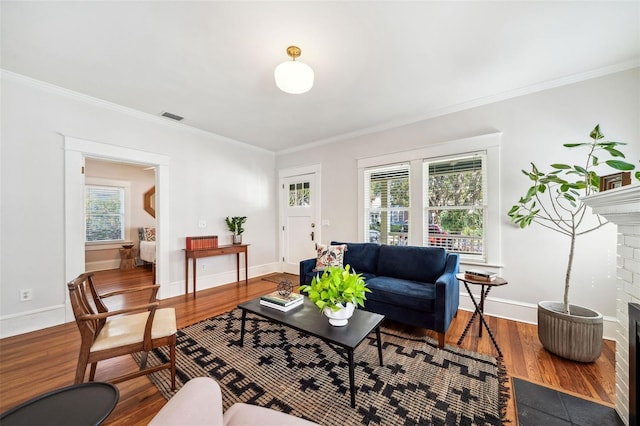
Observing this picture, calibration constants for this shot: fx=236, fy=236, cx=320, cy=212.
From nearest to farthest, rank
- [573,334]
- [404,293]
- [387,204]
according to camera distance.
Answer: [573,334] → [404,293] → [387,204]

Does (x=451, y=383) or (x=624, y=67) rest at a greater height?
(x=624, y=67)

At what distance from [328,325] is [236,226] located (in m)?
3.19

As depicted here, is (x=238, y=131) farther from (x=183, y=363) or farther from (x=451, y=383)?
(x=451, y=383)

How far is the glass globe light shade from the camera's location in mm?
2004

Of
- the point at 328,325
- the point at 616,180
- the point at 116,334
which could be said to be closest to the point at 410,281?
the point at 328,325

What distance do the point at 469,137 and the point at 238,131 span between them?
3595 mm

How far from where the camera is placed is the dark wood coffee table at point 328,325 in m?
1.56

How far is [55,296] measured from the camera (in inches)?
109

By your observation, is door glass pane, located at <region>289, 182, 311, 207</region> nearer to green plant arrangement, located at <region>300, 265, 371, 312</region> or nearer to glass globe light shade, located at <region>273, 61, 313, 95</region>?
glass globe light shade, located at <region>273, 61, 313, 95</region>

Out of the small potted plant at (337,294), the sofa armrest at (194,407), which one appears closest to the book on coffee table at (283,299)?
the small potted plant at (337,294)

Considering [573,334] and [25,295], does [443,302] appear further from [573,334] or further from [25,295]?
[25,295]

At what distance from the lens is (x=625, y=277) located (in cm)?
150

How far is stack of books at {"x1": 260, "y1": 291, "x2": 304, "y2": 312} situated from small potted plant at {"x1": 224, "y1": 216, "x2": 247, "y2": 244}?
2.42 meters

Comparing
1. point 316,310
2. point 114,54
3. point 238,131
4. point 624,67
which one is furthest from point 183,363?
point 624,67
